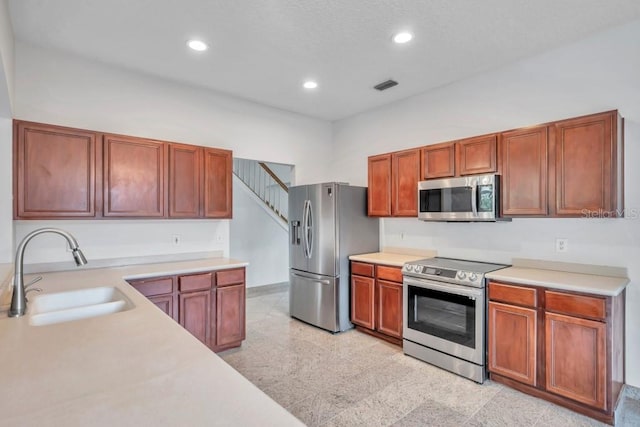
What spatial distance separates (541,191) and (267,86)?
2.94 meters

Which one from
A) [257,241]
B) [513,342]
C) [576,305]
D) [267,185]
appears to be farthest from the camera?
[267,185]

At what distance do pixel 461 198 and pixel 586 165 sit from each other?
0.97 meters

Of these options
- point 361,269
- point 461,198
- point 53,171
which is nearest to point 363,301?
point 361,269

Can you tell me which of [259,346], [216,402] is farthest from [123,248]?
[216,402]

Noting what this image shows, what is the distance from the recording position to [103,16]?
8.16 feet

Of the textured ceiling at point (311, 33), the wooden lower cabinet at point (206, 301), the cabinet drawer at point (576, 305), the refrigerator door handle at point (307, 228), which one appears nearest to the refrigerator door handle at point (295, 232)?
the refrigerator door handle at point (307, 228)

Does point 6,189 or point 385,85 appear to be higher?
point 385,85

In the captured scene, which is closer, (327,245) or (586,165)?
(586,165)

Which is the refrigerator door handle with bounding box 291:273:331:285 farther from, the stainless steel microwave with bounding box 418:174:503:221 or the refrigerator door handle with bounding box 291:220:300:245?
the stainless steel microwave with bounding box 418:174:503:221

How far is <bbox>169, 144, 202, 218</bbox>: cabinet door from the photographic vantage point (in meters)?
3.33

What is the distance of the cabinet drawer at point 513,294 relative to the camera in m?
2.56

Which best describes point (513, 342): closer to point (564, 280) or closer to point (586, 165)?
point (564, 280)

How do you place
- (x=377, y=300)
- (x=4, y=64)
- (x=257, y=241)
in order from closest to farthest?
1. (x=4, y=64)
2. (x=377, y=300)
3. (x=257, y=241)

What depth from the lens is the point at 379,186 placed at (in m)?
4.07
